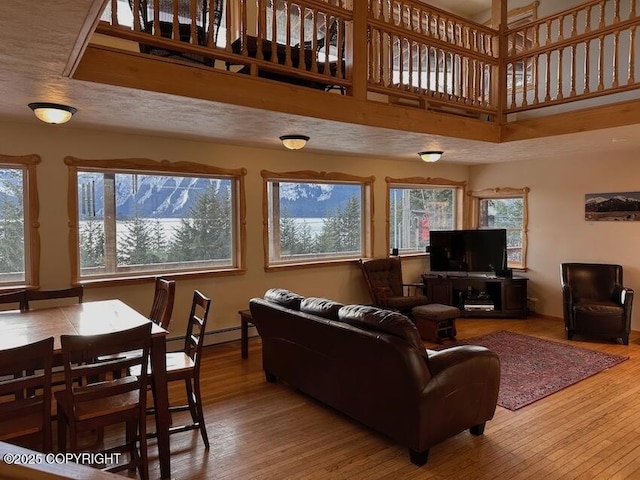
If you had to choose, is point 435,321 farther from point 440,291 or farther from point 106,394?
point 106,394

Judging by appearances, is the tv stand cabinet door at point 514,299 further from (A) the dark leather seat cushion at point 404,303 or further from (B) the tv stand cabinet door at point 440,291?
(A) the dark leather seat cushion at point 404,303

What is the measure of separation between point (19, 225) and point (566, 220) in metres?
6.76

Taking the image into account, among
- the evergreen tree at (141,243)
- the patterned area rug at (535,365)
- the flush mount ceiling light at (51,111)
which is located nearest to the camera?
the flush mount ceiling light at (51,111)

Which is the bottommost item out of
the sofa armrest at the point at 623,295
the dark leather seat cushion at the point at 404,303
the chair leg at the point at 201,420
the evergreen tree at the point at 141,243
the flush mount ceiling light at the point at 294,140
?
the chair leg at the point at 201,420

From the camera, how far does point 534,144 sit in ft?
17.1

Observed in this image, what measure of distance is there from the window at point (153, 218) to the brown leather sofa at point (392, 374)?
7.01ft

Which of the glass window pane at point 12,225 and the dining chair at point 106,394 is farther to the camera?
the glass window pane at point 12,225

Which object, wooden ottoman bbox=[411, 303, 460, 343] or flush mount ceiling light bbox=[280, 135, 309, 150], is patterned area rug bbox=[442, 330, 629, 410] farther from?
flush mount ceiling light bbox=[280, 135, 309, 150]

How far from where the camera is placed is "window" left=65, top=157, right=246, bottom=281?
4.55 metres

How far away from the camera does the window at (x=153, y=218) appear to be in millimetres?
4555

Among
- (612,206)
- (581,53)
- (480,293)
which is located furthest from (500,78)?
(480,293)

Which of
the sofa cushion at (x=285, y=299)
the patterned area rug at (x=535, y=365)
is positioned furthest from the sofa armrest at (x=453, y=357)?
the sofa cushion at (x=285, y=299)

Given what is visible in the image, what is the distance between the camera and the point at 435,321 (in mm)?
5234

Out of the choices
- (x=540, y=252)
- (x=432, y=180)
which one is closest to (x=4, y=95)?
(x=432, y=180)
